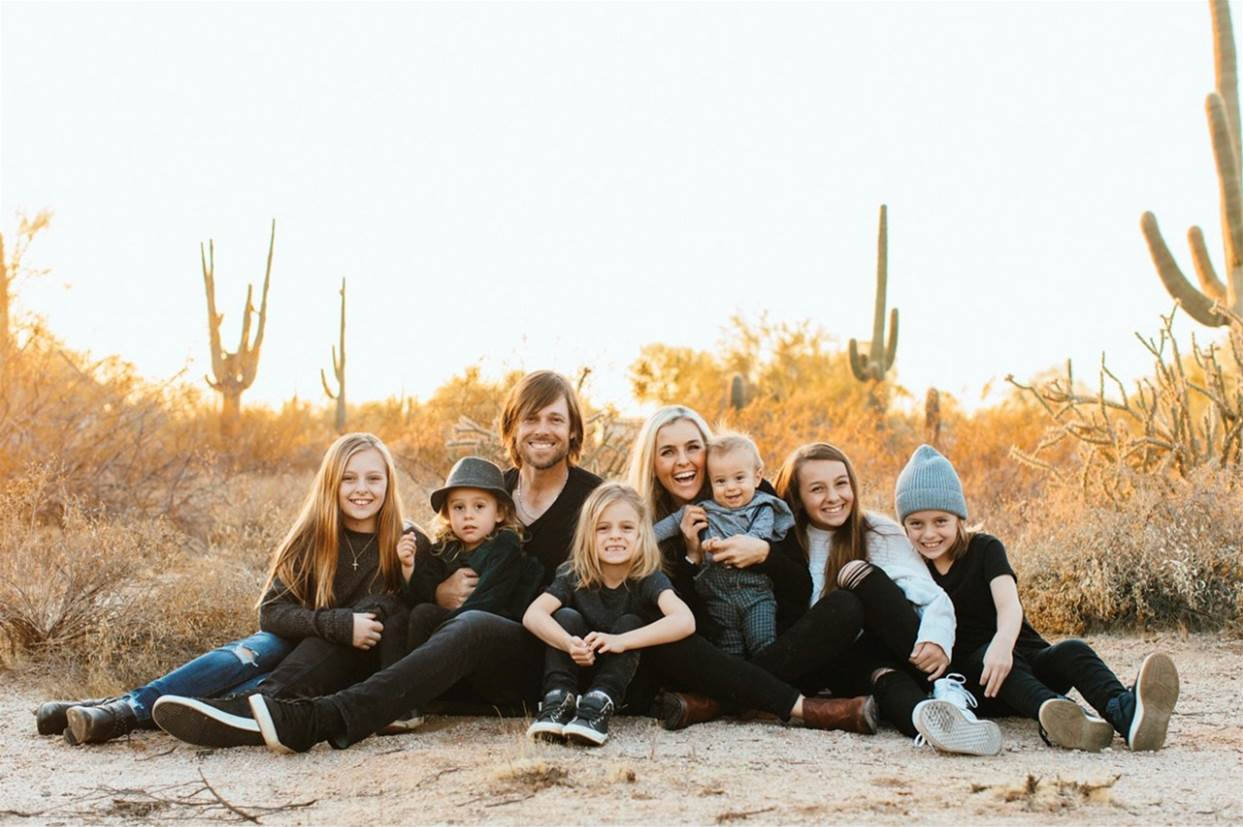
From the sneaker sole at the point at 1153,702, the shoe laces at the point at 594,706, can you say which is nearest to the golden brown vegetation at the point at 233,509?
the shoe laces at the point at 594,706

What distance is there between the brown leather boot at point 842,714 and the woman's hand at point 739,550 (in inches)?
22.2

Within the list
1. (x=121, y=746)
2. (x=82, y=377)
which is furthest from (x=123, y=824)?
(x=82, y=377)

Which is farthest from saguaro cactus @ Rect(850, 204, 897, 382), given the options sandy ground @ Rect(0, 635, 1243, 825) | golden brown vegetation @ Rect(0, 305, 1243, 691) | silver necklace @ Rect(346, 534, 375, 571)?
silver necklace @ Rect(346, 534, 375, 571)

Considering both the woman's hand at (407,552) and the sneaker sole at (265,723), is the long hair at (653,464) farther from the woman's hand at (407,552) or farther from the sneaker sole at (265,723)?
the sneaker sole at (265,723)

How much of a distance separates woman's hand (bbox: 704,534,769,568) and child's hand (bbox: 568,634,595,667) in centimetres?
66

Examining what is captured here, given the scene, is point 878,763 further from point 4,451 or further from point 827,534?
point 4,451

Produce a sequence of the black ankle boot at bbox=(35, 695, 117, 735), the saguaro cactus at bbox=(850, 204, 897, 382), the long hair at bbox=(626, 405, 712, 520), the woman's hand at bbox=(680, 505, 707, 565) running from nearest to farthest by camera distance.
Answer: the black ankle boot at bbox=(35, 695, 117, 735) < the woman's hand at bbox=(680, 505, 707, 565) < the long hair at bbox=(626, 405, 712, 520) < the saguaro cactus at bbox=(850, 204, 897, 382)

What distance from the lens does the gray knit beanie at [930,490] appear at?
539 cm

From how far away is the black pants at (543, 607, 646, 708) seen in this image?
496 centimetres

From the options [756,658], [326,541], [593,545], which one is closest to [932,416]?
[756,658]

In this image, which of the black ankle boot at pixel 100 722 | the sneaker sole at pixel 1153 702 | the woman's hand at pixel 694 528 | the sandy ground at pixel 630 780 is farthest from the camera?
the woman's hand at pixel 694 528

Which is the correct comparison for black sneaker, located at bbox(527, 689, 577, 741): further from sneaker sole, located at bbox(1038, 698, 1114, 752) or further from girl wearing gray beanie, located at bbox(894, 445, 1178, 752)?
sneaker sole, located at bbox(1038, 698, 1114, 752)

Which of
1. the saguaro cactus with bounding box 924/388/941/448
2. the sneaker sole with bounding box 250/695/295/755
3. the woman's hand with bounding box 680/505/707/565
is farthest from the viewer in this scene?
the saguaro cactus with bounding box 924/388/941/448

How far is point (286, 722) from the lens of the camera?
4.66 m
